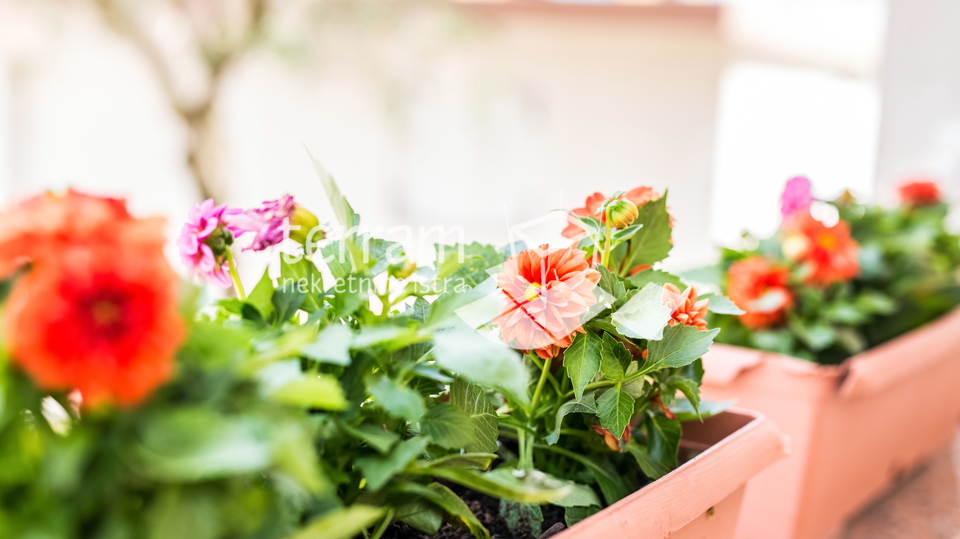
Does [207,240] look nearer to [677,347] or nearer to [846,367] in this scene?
[677,347]

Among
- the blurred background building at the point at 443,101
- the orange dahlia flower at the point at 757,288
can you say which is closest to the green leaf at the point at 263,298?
the orange dahlia flower at the point at 757,288

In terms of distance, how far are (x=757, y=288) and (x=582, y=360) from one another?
676 millimetres

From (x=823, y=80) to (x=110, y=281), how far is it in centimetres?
365

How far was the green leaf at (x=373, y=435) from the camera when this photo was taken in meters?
0.33

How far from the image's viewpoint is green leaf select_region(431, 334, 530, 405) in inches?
11.6

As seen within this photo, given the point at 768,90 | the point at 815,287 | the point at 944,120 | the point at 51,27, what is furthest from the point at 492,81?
the point at 815,287

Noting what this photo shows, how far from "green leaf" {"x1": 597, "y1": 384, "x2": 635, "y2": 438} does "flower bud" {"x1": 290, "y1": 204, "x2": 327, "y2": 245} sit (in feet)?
0.71

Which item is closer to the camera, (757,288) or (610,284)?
(610,284)

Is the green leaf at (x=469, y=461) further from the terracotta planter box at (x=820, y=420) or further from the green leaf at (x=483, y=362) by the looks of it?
the terracotta planter box at (x=820, y=420)

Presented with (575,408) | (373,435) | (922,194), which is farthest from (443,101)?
(373,435)

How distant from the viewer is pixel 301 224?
0.44 metres

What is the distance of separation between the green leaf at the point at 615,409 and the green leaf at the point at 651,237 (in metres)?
0.12

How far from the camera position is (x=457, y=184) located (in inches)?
165

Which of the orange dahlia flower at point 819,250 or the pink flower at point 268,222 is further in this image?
the orange dahlia flower at point 819,250
